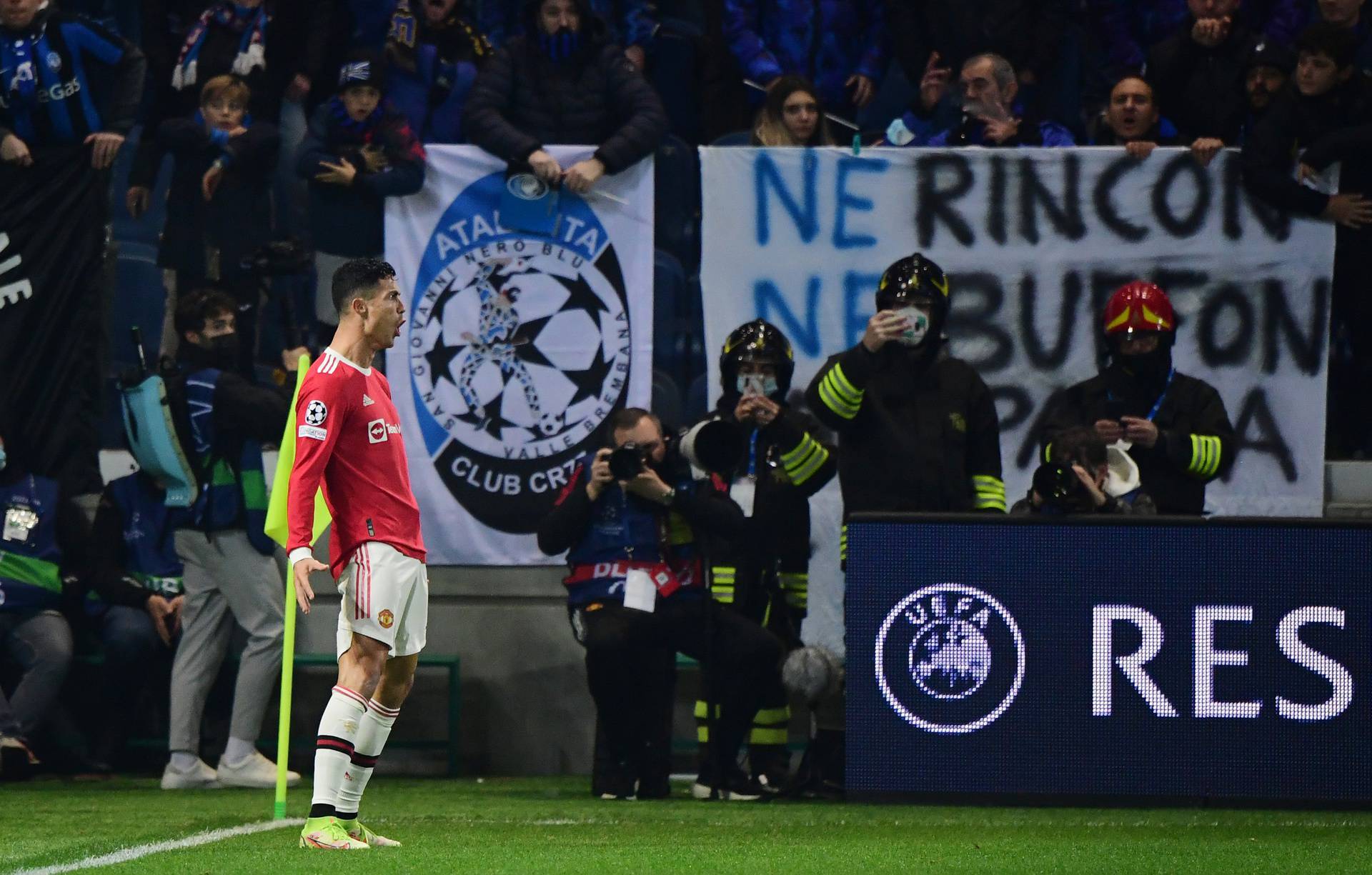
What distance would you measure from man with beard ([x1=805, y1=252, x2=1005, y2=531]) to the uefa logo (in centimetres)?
98

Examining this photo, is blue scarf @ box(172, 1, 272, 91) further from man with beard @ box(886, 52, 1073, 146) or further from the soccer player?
the soccer player

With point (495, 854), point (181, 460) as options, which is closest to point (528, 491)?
point (181, 460)

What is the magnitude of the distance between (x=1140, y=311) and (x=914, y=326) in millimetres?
1238

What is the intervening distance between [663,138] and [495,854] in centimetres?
Result: 558

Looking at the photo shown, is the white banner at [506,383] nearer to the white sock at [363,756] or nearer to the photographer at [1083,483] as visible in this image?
the photographer at [1083,483]

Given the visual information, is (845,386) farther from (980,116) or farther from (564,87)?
(564,87)

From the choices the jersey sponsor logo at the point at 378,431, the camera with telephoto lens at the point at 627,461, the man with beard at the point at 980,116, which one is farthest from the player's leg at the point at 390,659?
the man with beard at the point at 980,116

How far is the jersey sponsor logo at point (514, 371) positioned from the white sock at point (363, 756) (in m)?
4.07

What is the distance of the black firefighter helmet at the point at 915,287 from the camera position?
8.85 meters

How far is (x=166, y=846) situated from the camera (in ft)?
21.7

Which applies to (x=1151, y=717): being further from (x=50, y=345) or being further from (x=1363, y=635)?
(x=50, y=345)

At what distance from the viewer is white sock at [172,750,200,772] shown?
9.52 meters

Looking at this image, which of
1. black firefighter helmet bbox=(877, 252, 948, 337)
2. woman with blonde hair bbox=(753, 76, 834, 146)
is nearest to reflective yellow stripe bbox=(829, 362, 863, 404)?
black firefighter helmet bbox=(877, 252, 948, 337)

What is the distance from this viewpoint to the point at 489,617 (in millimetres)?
10641
